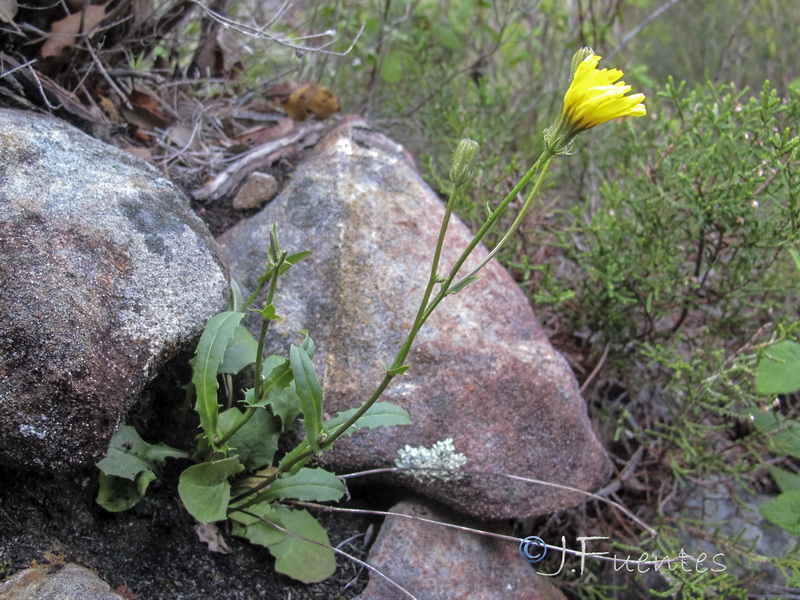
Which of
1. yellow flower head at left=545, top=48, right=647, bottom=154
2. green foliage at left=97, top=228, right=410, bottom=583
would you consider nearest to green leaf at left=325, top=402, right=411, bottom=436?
green foliage at left=97, top=228, right=410, bottom=583

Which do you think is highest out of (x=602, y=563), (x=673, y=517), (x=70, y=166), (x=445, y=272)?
(x=70, y=166)

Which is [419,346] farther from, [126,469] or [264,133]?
[264,133]

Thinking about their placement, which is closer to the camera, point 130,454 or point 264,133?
point 130,454

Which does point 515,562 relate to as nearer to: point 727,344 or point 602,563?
point 602,563

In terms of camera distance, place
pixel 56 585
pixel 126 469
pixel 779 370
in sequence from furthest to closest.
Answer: pixel 779 370, pixel 126 469, pixel 56 585

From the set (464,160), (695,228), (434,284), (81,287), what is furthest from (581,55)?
(695,228)

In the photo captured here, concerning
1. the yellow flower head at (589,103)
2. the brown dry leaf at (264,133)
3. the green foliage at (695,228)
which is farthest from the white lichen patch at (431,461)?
the brown dry leaf at (264,133)

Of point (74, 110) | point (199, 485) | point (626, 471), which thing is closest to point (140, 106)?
point (74, 110)
